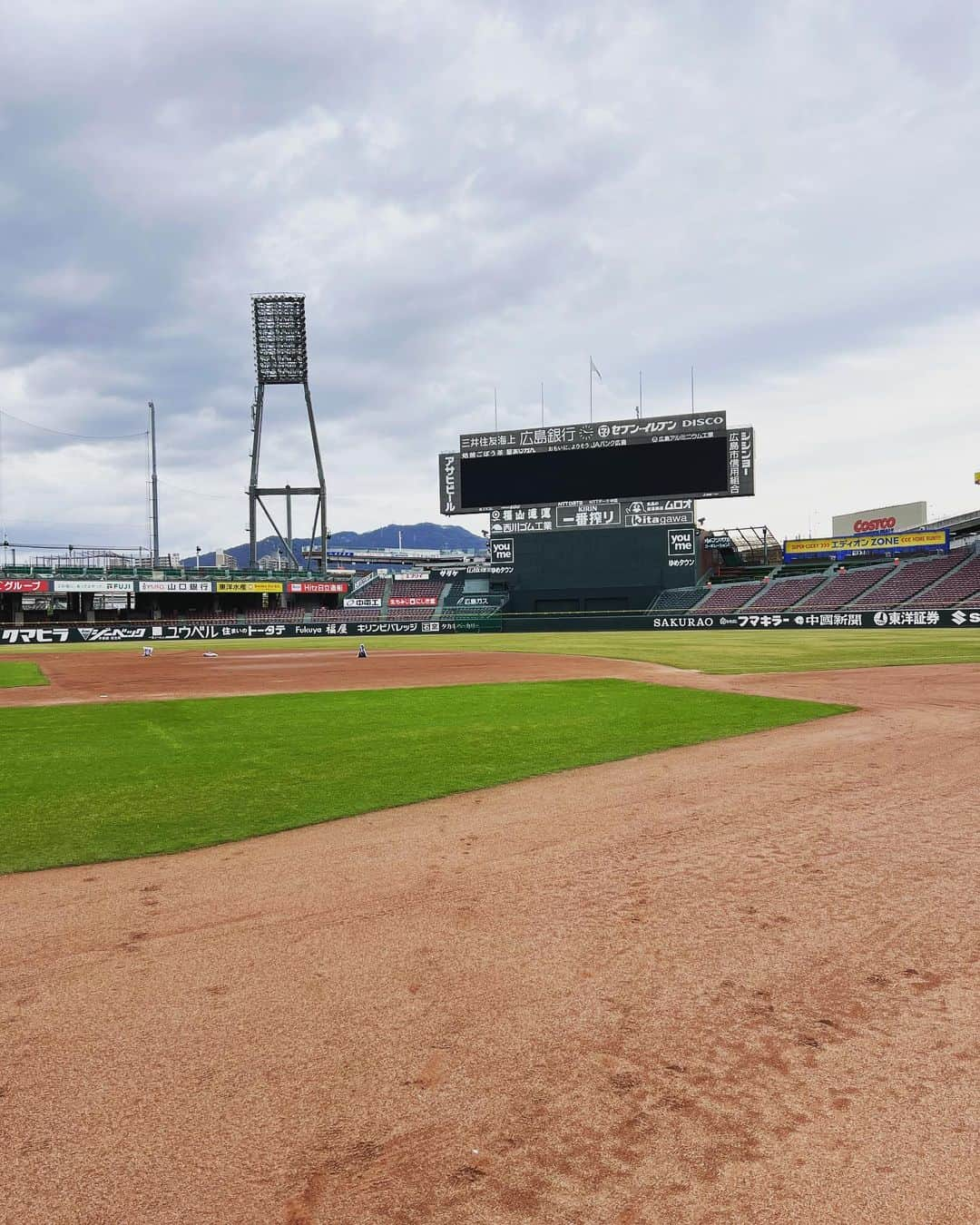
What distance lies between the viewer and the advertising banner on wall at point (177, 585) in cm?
7431

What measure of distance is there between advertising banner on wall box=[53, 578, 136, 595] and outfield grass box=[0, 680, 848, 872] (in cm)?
6302

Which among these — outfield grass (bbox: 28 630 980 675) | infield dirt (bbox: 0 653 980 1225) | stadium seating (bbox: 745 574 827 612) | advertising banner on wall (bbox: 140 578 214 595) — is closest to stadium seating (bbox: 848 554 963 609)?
stadium seating (bbox: 745 574 827 612)

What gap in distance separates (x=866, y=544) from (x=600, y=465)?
28.9 metres

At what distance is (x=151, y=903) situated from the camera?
4.90 m

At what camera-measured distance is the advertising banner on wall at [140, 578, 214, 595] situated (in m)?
74.3

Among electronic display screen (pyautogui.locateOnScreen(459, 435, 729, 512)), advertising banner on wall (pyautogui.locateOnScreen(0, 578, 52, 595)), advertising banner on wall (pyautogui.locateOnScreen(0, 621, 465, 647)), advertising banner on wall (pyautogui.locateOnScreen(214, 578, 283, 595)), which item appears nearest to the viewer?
advertising banner on wall (pyautogui.locateOnScreen(0, 621, 465, 647))

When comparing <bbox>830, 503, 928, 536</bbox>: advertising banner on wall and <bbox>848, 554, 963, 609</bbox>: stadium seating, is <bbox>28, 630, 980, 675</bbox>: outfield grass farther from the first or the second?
<bbox>830, 503, 928, 536</bbox>: advertising banner on wall

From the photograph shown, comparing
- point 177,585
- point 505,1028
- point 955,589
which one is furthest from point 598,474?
point 505,1028

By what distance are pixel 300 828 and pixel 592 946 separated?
128 inches

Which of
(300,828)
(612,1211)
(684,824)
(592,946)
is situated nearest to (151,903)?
(300,828)

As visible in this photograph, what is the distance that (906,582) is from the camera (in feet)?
192

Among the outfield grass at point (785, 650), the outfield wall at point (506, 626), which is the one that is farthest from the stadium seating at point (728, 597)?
the outfield grass at point (785, 650)

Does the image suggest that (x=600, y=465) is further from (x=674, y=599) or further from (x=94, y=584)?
(x=94, y=584)

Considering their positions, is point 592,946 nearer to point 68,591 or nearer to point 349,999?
point 349,999
